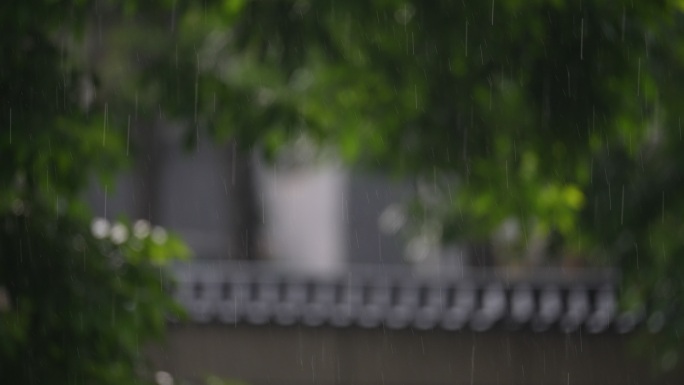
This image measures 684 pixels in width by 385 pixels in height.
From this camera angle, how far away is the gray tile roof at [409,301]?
922cm

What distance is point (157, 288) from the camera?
4.75m

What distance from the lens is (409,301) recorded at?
9.91m

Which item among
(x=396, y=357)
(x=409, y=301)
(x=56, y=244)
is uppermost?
(x=56, y=244)

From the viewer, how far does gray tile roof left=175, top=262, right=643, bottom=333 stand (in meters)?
9.22

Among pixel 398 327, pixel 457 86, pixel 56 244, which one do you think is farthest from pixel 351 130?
pixel 398 327

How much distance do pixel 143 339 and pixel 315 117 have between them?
1.44m

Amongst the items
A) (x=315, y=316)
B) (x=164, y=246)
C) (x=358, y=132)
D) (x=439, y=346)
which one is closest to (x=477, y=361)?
(x=439, y=346)

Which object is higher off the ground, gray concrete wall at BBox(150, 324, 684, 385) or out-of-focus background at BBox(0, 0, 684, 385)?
out-of-focus background at BBox(0, 0, 684, 385)

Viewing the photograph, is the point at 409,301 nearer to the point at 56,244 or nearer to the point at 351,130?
the point at 351,130

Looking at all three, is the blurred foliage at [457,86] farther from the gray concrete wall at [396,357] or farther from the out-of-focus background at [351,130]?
the gray concrete wall at [396,357]

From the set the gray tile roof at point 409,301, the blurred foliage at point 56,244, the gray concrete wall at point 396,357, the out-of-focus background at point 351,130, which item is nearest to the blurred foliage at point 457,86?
the out-of-focus background at point 351,130

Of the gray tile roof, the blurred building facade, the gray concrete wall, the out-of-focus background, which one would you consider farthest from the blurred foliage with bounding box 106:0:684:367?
the gray tile roof

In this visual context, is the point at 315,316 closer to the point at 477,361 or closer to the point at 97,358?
the point at 477,361

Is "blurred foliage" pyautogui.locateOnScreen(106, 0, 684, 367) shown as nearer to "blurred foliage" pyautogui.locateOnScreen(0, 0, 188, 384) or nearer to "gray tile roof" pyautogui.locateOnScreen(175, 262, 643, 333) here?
"blurred foliage" pyautogui.locateOnScreen(0, 0, 188, 384)
